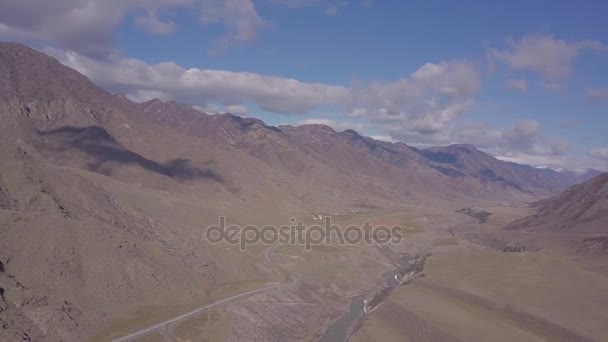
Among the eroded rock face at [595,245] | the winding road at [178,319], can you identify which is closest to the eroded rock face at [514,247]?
the eroded rock face at [595,245]

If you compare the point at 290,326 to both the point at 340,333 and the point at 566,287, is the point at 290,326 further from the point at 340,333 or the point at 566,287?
the point at 566,287

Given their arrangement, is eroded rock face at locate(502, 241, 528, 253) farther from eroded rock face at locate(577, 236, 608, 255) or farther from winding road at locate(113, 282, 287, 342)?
winding road at locate(113, 282, 287, 342)

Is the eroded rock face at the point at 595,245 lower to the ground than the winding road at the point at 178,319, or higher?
higher

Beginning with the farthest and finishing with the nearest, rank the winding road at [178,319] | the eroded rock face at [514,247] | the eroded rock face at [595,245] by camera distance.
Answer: the eroded rock face at [514,247]
the eroded rock face at [595,245]
the winding road at [178,319]

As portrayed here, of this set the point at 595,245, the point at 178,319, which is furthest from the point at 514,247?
the point at 178,319

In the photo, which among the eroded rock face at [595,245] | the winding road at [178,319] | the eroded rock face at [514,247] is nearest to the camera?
the winding road at [178,319]

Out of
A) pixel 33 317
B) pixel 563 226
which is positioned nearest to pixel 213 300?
pixel 33 317

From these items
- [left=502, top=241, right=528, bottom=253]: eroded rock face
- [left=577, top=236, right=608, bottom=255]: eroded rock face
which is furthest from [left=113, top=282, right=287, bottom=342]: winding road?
[left=502, top=241, right=528, bottom=253]: eroded rock face

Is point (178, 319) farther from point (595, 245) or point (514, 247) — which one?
point (514, 247)

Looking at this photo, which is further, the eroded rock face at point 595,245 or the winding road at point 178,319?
the eroded rock face at point 595,245

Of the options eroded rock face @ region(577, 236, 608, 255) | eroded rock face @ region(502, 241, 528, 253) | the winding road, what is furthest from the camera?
eroded rock face @ region(502, 241, 528, 253)

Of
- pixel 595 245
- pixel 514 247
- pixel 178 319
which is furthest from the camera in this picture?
pixel 514 247

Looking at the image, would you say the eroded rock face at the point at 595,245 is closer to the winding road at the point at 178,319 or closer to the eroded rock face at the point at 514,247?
the eroded rock face at the point at 514,247
